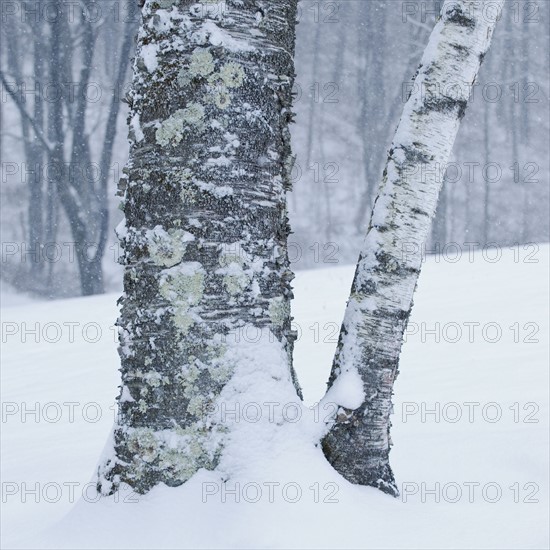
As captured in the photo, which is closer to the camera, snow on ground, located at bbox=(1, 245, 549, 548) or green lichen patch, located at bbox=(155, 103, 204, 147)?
snow on ground, located at bbox=(1, 245, 549, 548)

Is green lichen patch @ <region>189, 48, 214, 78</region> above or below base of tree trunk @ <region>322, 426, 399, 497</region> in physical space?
above

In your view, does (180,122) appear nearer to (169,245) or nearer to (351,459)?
(169,245)

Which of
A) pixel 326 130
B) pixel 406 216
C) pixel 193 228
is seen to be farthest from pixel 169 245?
pixel 326 130

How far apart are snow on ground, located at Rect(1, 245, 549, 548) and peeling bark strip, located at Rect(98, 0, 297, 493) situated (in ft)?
0.59

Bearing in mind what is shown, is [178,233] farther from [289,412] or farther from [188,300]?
[289,412]

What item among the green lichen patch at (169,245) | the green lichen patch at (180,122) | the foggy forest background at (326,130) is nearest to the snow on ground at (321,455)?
the green lichen patch at (169,245)

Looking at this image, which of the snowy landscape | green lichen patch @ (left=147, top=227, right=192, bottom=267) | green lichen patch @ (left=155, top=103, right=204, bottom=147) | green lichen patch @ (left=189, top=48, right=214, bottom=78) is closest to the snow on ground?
the snowy landscape

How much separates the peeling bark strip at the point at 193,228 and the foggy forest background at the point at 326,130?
13.7 metres

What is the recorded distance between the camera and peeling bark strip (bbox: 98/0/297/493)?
7.29 feet

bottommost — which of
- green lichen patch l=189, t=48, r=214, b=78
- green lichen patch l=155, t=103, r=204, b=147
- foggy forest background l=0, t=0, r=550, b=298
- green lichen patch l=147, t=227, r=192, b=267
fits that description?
foggy forest background l=0, t=0, r=550, b=298

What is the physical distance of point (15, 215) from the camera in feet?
74.1

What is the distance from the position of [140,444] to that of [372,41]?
21.4m

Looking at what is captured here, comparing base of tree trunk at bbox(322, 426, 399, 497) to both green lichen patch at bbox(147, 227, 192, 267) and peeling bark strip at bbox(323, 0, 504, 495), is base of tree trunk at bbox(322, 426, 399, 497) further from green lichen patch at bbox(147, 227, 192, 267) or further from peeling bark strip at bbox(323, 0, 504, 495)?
green lichen patch at bbox(147, 227, 192, 267)

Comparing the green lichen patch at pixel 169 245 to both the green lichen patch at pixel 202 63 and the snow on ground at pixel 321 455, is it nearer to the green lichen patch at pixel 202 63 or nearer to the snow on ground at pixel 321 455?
the green lichen patch at pixel 202 63
